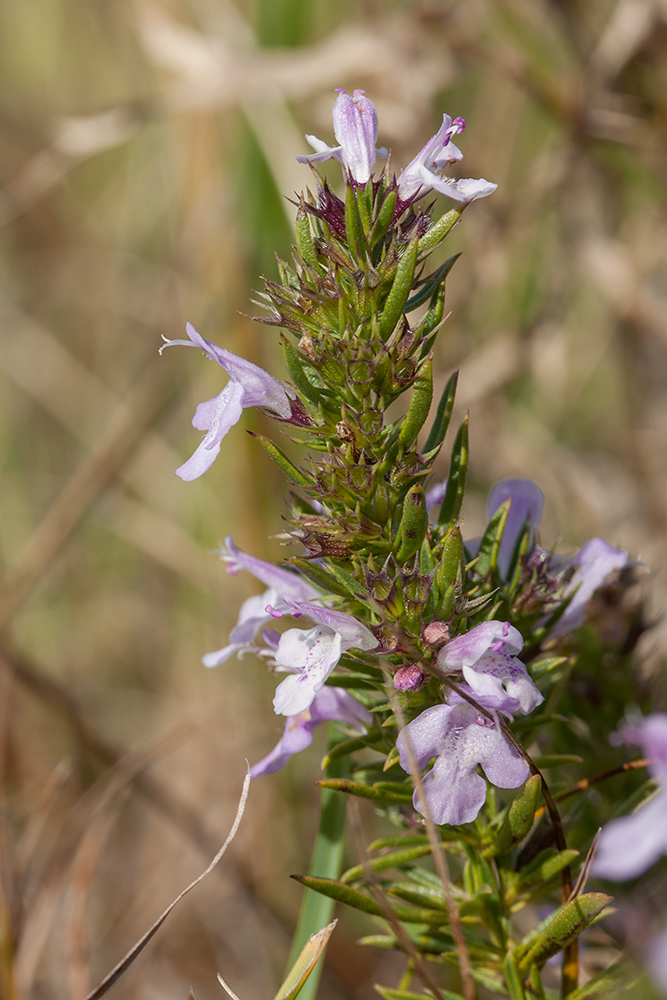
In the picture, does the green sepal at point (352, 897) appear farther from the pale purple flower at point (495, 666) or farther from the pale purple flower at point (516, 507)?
the pale purple flower at point (516, 507)

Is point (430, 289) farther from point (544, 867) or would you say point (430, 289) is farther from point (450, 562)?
point (544, 867)

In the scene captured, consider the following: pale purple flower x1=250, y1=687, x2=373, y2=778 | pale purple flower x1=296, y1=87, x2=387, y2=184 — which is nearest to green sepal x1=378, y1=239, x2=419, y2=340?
pale purple flower x1=296, y1=87, x2=387, y2=184

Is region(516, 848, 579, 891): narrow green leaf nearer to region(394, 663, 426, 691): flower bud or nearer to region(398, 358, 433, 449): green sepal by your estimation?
region(394, 663, 426, 691): flower bud

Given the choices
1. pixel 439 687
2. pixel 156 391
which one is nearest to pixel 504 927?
pixel 439 687

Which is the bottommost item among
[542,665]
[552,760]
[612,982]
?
[612,982]

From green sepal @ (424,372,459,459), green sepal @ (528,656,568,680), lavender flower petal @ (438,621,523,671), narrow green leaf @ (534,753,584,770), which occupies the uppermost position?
green sepal @ (424,372,459,459)

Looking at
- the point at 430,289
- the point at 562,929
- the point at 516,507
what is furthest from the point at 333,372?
the point at 562,929
